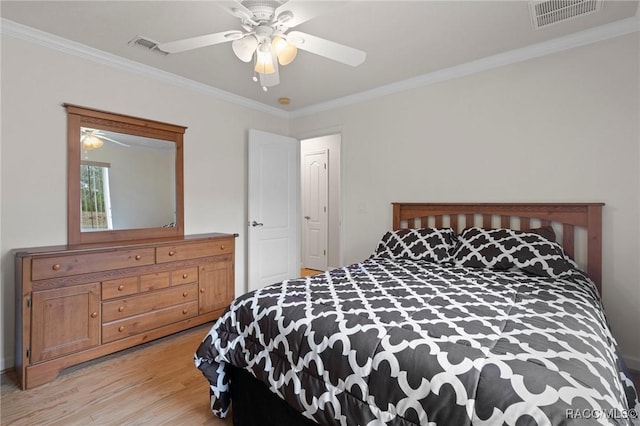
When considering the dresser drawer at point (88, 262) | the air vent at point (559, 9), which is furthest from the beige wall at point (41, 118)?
the air vent at point (559, 9)

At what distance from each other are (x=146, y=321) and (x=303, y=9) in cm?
253

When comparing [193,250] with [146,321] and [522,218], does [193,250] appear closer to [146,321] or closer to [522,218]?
[146,321]

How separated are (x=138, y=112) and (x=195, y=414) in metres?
2.57

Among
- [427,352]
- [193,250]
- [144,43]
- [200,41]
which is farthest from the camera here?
[193,250]

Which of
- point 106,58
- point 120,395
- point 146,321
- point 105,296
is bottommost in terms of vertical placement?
point 120,395

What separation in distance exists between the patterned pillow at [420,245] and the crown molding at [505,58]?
1487 millimetres

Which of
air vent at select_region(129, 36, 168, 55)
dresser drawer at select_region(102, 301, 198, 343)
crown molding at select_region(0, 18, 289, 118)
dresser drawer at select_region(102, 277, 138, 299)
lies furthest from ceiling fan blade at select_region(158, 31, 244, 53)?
dresser drawer at select_region(102, 301, 198, 343)

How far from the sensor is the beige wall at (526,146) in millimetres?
2309

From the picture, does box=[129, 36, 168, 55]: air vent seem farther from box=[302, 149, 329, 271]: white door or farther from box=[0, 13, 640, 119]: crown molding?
box=[302, 149, 329, 271]: white door

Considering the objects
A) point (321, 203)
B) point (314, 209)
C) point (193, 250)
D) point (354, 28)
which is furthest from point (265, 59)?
point (314, 209)

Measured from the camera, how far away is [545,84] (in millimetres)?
2600

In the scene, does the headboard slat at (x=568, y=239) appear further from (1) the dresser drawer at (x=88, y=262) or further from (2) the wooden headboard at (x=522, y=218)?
(1) the dresser drawer at (x=88, y=262)

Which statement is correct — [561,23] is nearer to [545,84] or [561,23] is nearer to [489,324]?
[545,84]

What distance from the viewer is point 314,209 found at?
5.64 metres
